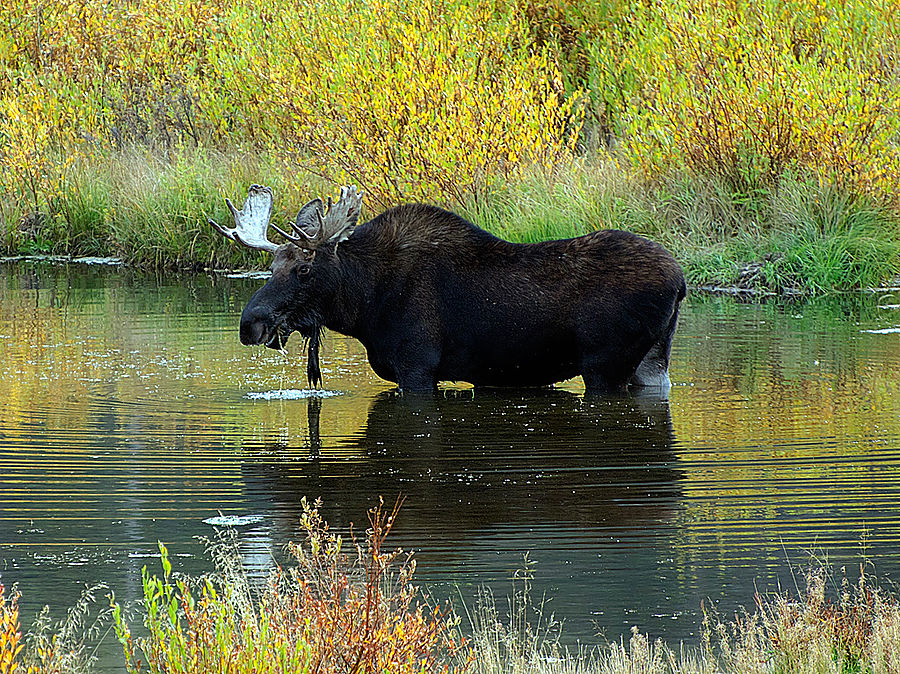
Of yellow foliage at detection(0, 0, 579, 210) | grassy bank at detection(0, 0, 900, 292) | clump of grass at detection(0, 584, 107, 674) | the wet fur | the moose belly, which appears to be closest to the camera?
clump of grass at detection(0, 584, 107, 674)

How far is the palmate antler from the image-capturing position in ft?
34.3

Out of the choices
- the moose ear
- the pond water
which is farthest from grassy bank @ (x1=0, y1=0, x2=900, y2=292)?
the moose ear

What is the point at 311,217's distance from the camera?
35.1ft

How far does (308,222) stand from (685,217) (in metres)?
7.26

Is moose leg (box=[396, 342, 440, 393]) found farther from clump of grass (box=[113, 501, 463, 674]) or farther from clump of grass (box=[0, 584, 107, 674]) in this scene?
clump of grass (box=[113, 501, 463, 674])

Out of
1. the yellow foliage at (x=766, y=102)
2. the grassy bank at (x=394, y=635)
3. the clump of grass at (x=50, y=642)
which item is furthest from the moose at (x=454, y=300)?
the yellow foliage at (x=766, y=102)

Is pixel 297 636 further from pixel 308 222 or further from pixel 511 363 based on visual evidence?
pixel 308 222

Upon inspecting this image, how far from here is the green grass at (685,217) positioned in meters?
16.3

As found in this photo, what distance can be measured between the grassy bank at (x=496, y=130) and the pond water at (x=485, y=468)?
395 cm

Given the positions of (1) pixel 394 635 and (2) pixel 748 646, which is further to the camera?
(2) pixel 748 646

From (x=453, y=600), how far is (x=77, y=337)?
8352 mm

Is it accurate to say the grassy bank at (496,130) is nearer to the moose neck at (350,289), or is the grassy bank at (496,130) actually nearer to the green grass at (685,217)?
the green grass at (685,217)

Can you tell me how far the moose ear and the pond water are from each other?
117 cm

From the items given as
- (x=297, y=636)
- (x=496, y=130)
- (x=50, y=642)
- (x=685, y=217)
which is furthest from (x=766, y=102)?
(x=297, y=636)
